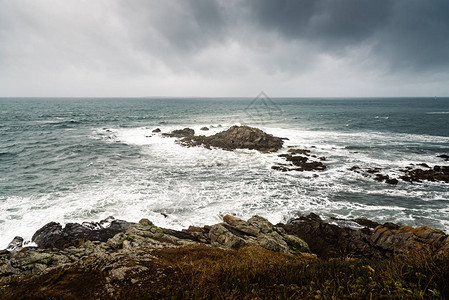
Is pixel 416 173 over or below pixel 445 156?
below

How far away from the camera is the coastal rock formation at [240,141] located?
33.6 metres

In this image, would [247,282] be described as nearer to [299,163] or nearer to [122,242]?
[122,242]

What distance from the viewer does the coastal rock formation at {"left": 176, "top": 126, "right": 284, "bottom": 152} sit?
110 ft

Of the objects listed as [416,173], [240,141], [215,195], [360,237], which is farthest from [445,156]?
[215,195]

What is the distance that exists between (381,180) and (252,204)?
Answer: 14.6 metres

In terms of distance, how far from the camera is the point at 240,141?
116 feet

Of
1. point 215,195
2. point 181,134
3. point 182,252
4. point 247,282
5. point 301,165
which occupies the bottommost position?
point 215,195

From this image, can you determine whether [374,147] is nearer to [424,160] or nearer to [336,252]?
[424,160]

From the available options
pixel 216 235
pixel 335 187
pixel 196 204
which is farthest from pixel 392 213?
pixel 196 204

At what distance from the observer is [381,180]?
67.7 ft

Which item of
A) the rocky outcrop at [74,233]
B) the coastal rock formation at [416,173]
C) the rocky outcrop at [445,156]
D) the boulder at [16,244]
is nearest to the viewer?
the boulder at [16,244]


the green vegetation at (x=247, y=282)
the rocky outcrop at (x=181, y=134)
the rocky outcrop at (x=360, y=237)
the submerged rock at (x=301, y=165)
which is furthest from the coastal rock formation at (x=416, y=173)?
the rocky outcrop at (x=181, y=134)

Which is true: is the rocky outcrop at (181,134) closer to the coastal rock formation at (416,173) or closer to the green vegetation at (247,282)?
the coastal rock formation at (416,173)

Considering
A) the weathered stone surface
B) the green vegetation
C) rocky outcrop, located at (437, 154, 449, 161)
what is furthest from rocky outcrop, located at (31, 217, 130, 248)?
rocky outcrop, located at (437, 154, 449, 161)
